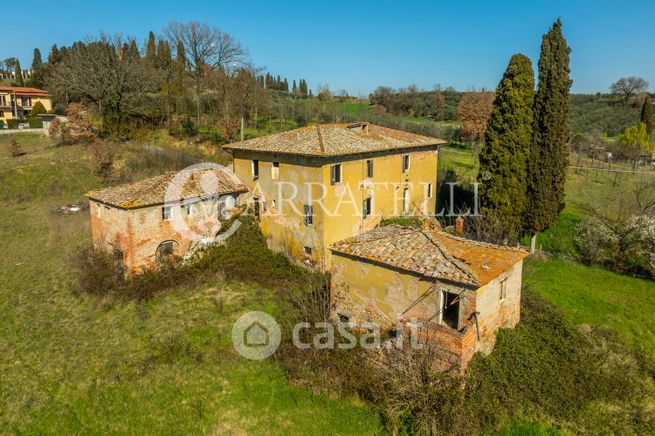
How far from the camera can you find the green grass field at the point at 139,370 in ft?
33.8

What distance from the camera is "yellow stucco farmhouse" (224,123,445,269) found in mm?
18391

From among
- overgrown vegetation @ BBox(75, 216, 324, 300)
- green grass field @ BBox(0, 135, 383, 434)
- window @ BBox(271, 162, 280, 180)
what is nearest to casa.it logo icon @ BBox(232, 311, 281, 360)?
green grass field @ BBox(0, 135, 383, 434)

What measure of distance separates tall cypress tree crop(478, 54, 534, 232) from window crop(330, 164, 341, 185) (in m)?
6.79

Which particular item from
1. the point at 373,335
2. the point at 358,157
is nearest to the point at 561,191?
the point at 358,157

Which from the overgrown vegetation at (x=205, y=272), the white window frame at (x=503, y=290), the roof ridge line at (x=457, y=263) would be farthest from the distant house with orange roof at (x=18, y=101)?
the white window frame at (x=503, y=290)

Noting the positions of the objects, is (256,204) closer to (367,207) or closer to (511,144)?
(367,207)

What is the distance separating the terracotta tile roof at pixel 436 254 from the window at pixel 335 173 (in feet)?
17.3

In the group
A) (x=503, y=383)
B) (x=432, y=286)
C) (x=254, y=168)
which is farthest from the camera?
(x=254, y=168)

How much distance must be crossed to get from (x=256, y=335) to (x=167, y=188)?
7934mm

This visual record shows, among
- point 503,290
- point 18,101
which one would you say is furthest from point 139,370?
point 18,101

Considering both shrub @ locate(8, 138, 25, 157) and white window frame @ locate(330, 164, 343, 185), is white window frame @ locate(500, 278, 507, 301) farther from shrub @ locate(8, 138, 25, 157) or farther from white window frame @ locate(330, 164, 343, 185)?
shrub @ locate(8, 138, 25, 157)

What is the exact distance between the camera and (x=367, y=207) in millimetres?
20812

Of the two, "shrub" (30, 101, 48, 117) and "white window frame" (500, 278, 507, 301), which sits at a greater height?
"shrub" (30, 101, 48, 117)

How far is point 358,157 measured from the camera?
770 inches
